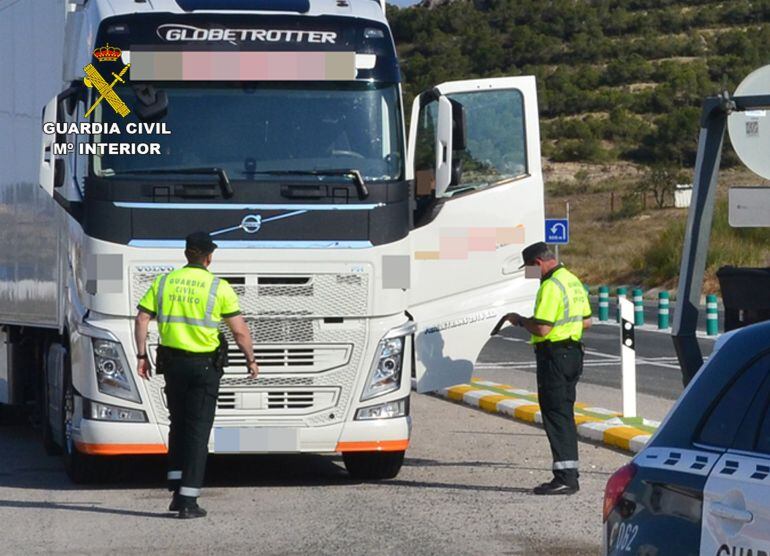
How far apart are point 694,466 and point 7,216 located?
1041cm

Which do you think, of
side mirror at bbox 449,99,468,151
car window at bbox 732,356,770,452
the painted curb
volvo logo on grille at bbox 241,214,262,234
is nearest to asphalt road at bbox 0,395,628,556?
the painted curb

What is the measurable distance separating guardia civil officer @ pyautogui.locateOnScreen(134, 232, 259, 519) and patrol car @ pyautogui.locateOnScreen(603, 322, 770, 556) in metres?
5.41

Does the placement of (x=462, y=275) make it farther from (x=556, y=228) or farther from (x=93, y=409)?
(x=556, y=228)

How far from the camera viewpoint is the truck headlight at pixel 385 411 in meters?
11.4

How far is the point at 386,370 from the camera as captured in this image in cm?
1151

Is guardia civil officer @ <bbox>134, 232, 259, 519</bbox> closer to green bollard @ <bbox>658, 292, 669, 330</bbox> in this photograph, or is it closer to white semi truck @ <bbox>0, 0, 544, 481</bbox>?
white semi truck @ <bbox>0, 0, 544, 481</bbox>

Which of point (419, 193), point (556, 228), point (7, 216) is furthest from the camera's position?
point (556, 228)

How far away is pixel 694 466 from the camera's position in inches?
189

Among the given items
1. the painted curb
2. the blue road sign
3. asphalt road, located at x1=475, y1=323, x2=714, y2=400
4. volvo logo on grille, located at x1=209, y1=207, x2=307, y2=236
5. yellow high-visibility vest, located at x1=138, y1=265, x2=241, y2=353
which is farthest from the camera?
the blue road sign

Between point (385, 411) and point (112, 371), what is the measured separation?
199 cm

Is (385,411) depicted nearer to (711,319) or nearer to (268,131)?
(268,131)

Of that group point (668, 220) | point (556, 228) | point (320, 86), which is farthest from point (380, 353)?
point (668, 220)

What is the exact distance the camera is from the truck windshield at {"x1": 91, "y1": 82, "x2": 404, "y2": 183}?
11.2 metres

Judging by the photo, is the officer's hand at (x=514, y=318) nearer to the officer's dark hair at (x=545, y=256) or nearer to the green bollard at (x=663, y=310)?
the officer's dark hair at (x=545, y=256)
